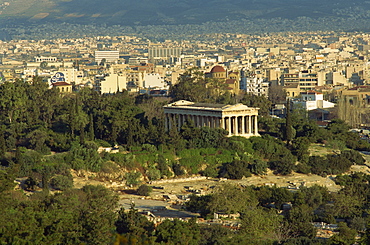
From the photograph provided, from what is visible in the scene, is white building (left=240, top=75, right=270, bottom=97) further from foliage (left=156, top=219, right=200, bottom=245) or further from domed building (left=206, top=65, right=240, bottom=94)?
foliage (left=156, top=219, right=200, bottom=245)

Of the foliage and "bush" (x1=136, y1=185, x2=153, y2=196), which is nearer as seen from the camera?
the foliage

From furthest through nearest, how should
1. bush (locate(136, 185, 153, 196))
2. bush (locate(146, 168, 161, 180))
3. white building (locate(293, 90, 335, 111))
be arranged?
white building (locate(293, 90, 335, 111)), bush (locate(146, 168, 161, 180)), bush (locate(136, 185, 153, 196))

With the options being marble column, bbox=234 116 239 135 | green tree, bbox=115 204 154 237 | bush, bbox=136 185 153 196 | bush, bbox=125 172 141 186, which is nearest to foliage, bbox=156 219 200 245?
green tree, bbox=115 204 154 237

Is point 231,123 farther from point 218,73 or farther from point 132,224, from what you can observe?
point 218,73

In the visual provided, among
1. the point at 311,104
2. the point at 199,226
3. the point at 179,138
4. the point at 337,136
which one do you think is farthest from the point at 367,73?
the point at 199,226

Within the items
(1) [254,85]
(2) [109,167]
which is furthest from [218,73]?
(2) [109,167]

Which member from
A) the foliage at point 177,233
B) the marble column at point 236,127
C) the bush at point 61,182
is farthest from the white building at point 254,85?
the foliage at point 177,233

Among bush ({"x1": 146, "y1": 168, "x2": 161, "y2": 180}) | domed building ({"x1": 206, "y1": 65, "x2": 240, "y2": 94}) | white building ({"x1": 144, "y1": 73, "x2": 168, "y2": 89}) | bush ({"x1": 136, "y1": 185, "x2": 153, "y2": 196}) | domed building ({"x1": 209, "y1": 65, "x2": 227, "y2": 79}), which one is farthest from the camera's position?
white building ({"x1": 144, "y1": 73, "x2": 168, "y2": 89})

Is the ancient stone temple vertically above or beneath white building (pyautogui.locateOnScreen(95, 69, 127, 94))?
above
